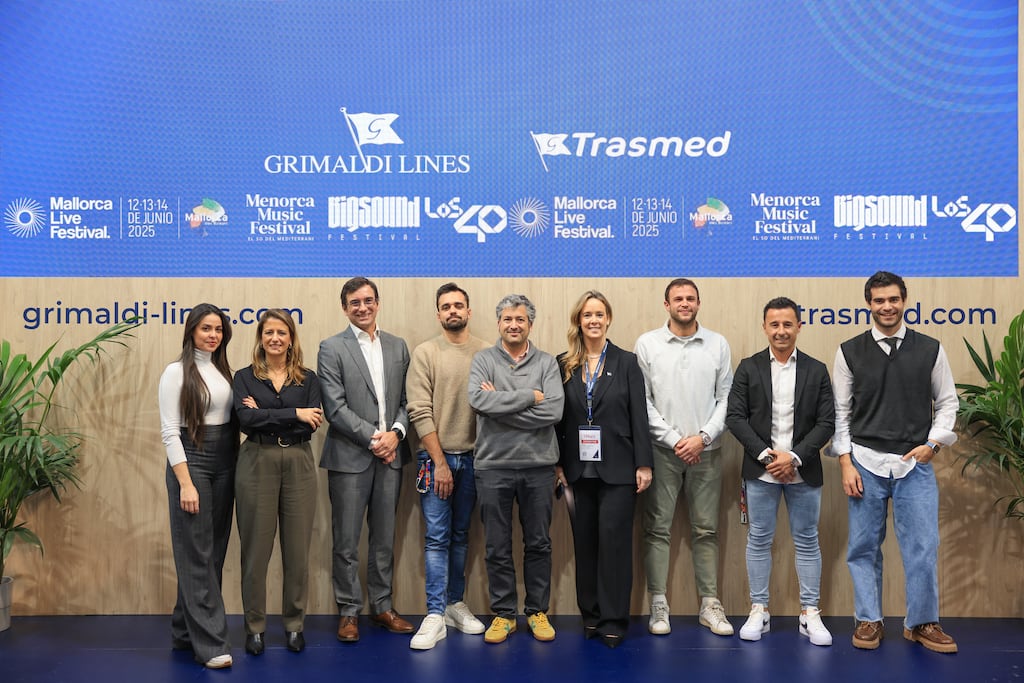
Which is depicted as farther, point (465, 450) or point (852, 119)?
point (852, 119)

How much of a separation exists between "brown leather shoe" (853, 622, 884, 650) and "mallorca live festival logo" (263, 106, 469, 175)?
311cm

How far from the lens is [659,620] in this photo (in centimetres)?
413

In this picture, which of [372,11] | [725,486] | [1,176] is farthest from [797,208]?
[1,176]

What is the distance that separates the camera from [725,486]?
4.46m

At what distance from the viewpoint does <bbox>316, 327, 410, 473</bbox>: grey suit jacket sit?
3.97 metres

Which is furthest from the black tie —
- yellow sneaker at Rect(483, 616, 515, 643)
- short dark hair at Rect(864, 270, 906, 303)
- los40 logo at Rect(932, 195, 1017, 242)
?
yellow sneaker at Rect(483, 616, 515, 643)

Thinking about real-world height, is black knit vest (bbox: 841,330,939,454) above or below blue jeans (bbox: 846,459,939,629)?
above

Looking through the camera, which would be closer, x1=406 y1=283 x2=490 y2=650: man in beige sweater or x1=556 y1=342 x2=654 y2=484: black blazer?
x1=556 y1=342 x2=654 y2=484: black blazer

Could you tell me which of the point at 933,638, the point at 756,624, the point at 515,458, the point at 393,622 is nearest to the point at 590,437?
the point at 515,458

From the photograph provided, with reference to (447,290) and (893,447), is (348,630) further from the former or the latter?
(893,447)

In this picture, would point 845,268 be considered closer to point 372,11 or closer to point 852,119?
point 852,119

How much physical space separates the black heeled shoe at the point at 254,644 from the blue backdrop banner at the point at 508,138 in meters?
1.93

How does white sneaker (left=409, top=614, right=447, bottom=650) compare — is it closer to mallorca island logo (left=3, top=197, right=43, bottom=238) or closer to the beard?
the beard

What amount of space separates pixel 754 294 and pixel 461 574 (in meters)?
2.20
